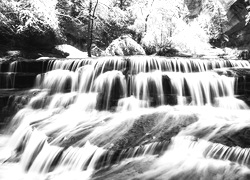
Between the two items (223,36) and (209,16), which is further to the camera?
(209,16)

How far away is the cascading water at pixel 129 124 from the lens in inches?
169

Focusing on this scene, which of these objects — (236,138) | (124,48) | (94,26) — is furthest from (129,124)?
(94,26)

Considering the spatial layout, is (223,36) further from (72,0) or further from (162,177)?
(162,177)

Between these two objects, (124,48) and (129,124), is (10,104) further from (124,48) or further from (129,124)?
(124,48)

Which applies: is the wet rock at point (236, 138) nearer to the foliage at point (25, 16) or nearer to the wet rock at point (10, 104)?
the wet rock at point (10, 104)

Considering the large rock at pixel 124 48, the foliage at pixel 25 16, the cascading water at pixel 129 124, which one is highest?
the foliage at pixel 25 16

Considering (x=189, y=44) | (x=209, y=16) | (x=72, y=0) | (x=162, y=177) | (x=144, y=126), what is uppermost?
(x=209, y=16)

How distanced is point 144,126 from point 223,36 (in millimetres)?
29643

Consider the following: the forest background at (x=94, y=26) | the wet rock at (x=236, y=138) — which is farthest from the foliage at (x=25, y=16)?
the wet rock at (x=236, y=138)

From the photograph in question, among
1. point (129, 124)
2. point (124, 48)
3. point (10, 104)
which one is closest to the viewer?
point (129, 124)

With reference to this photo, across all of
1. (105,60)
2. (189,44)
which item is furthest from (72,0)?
(105,60)

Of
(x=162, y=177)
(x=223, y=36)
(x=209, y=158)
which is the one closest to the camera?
(x=162, y=177)

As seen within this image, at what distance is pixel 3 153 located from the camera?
608 centimetres

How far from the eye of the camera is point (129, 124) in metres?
5.82
